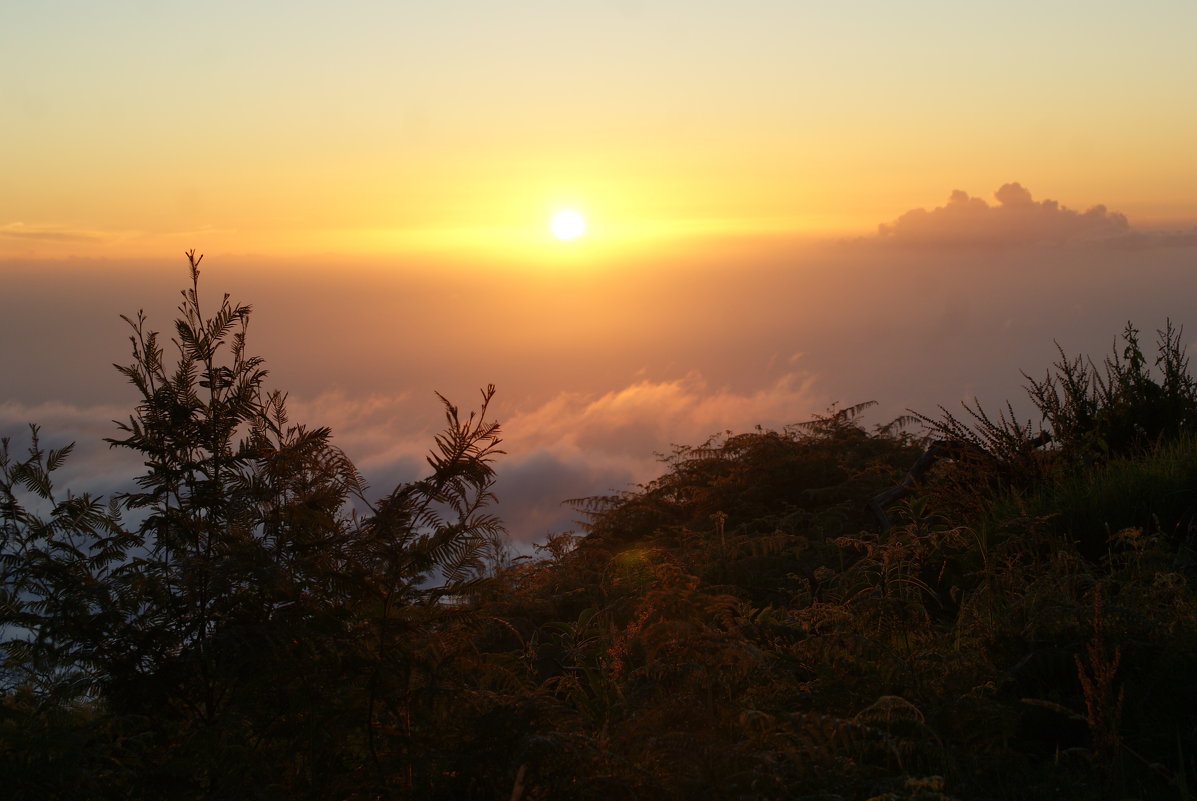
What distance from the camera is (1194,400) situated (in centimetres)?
903

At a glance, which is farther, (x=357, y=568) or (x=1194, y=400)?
(x=1194, y=400)

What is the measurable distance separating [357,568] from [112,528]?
1054 mm

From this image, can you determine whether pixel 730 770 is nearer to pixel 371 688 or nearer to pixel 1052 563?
pixel 371 688

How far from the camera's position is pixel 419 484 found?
3793mm

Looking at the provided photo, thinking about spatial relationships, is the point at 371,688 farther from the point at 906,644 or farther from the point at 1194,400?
the point at 1194,400

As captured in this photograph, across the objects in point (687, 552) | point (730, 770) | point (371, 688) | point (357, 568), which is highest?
point (357, 568)

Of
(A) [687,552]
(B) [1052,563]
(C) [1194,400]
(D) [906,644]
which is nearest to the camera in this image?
(D) [906,644]

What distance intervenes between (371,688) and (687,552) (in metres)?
5.08

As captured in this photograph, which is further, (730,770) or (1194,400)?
(1194,400)

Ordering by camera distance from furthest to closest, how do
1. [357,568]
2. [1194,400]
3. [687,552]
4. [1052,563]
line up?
[1194,400]
[687,552]
[1052,563]
[357,568]

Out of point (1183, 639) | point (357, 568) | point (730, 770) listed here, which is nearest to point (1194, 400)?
point (1183, 639)

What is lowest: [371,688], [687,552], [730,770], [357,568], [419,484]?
[687,552]

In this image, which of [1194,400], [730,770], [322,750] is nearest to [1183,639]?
[730,770]

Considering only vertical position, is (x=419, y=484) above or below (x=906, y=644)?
above
